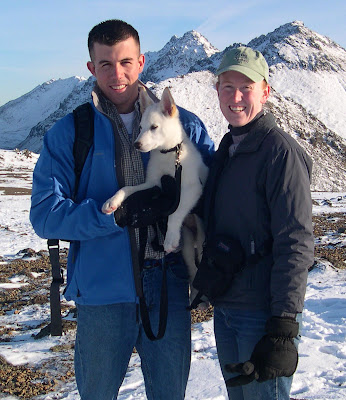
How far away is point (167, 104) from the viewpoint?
13.5 feet

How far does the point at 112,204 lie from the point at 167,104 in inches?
58.5

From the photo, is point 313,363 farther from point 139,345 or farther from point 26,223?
point 26,223

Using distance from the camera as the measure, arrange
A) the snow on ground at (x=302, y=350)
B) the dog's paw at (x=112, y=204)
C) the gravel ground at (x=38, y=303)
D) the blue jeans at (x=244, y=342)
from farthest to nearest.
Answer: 1. the gravel ground at (x=38, y=303)
2. the snow on ground at (x=302, y=350)
3. the dog's paw at (x=112, y=204)
4. the blue jeans at (x=244, y=342)

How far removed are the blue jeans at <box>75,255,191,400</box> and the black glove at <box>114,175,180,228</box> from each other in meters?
0.44

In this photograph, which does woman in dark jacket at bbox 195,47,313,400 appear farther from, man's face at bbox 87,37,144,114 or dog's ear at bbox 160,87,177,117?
dog's ear at bbox 160,87,177,117

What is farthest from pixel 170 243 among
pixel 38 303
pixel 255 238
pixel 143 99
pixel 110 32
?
pixel 38 303

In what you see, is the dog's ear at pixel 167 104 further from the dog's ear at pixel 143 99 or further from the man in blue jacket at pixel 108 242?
the man in blue jacket at pixel 108 242

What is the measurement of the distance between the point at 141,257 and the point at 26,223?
17222 millimetres

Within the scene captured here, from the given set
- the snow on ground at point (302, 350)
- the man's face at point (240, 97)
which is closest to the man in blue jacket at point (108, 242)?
the man's face at point (240, 97)

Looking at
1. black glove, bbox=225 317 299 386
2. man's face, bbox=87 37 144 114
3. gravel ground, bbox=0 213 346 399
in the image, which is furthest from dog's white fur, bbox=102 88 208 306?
gravel ground, bbox=0 213 346 399

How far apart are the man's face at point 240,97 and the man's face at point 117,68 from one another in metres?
0.78

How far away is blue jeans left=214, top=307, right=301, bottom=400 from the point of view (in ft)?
8.73

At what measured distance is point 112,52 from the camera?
127 inches

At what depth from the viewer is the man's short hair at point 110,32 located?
10.4 feet
